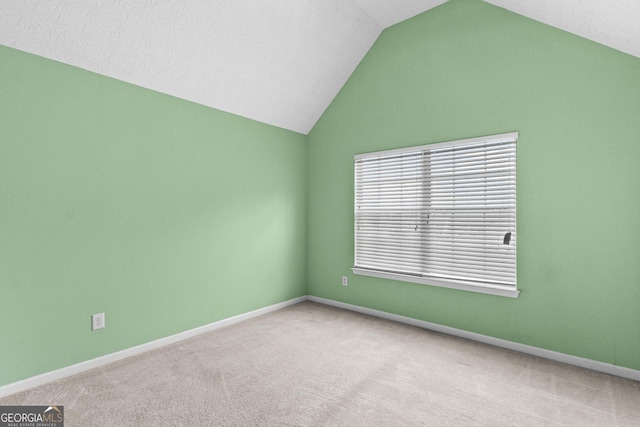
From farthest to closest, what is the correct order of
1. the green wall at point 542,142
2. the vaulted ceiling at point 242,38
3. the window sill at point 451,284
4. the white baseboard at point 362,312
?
1. the window sill at point 451,284
2. the green wall at point 542,142
3. the white baseboard at point 362,312
4. the vaulted ceiling at point 242,38

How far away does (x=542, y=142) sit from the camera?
2.82 metres

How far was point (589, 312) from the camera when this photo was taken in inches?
104

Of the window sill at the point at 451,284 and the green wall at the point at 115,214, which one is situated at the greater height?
the green wall at the point at 115,214

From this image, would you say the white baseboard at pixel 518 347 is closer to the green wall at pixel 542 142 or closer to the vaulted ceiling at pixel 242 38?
the green wall at pixel 542 142

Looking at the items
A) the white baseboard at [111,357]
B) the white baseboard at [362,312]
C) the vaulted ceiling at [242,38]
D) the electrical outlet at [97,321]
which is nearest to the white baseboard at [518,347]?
the white baseboard at [362,312]

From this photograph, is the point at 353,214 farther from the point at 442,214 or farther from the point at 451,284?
the point at 451,284

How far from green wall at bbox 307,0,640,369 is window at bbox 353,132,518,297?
11 cm

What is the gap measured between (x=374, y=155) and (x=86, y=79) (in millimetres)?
2845

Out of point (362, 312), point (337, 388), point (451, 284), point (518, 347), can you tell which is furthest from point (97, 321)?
point (518, 347)

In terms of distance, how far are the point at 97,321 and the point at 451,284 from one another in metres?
3.20

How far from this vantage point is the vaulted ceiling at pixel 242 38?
2.22 meters

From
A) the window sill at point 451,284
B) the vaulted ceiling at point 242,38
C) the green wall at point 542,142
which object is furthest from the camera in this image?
the window sill at point 451,284

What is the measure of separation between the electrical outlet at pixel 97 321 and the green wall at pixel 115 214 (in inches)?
1.6

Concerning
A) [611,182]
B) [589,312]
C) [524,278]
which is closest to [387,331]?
[524,278]
